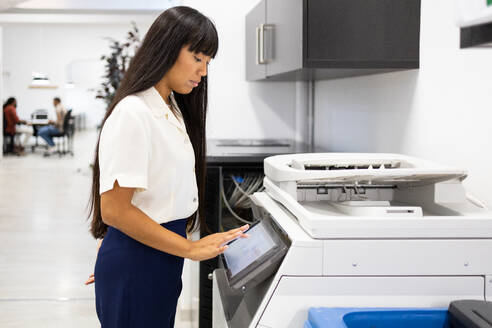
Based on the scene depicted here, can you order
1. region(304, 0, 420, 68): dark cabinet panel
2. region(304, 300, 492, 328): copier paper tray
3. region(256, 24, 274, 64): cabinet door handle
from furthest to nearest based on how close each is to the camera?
1. region(256, 24, 274, 64): cabinet door handle
2. region(304, 0, 420, 68): dark cabinet panel
3. region(304, 300, 492, 328): copier paper tray

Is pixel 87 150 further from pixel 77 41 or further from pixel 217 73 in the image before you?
pixel 217 73

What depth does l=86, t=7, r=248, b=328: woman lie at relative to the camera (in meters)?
1.48

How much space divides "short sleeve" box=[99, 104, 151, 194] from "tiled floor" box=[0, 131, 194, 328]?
36.6 inches

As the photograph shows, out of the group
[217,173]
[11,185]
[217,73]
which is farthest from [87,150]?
[217,173]

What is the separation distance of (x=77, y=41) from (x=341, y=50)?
1683cm

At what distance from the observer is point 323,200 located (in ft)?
6.30

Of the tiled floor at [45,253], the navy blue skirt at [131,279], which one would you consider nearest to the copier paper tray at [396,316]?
the navy blue skirt at [131,279]

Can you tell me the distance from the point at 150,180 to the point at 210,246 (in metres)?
0.23

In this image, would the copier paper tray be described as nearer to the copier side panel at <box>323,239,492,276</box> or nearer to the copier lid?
the copier side panel at <box>323,239,492,276</box>

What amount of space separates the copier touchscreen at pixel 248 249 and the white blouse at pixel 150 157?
0.17m

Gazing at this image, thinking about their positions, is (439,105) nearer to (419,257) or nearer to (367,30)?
(367,30)

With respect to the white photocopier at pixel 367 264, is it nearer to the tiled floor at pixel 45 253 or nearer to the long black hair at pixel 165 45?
the long black hair at pixel 165 45

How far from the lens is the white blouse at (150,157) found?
1.47m

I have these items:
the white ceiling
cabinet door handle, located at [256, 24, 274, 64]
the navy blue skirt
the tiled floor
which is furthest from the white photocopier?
the white ceiling
